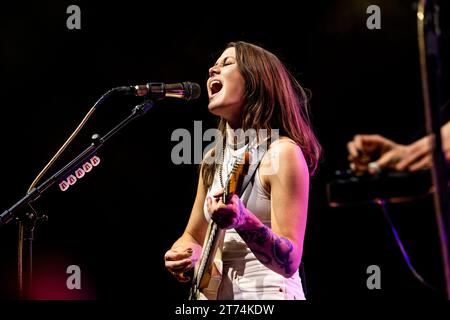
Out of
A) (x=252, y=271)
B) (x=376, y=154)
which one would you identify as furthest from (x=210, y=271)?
(x=376, y=154)

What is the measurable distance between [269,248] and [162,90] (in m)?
1.00

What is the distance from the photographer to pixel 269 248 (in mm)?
2121

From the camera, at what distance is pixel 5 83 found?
3988 millimetres

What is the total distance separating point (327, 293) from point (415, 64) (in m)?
1.42

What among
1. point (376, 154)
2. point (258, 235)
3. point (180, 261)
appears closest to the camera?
point (376, 154)

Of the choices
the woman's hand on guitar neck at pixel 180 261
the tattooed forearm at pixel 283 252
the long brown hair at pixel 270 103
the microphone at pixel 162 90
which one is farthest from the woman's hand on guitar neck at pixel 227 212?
the microphone at pixel 162 90

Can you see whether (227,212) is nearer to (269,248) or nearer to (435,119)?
(269,248)

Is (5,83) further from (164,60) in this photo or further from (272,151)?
(272,151)

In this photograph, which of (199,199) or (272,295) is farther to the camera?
(199,199)

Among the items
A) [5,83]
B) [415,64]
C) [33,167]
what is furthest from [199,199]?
[5,83]

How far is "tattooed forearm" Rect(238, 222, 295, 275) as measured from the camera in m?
Result: 2.12

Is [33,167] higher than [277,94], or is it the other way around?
[277,94]

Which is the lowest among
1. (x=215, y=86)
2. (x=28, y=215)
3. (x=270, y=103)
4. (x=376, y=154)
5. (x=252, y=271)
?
(x=252, y=271)

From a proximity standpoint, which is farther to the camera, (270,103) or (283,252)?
(270,103)
